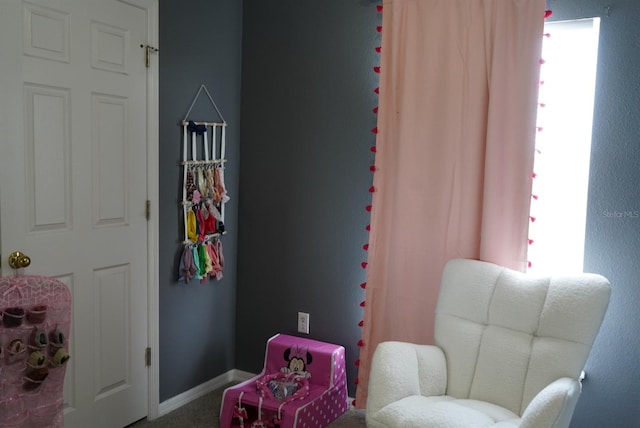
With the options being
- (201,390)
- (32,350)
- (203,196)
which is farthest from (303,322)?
(32,350)

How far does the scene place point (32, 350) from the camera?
→ 7.07ft

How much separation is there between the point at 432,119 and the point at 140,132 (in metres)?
1.34

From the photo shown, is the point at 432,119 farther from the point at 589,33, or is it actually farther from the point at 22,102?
the point at 22,102

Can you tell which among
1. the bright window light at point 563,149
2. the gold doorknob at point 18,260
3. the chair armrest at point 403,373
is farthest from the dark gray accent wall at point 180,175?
the bright window light at point 563,149

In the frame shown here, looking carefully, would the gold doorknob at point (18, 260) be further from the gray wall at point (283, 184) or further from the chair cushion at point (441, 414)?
the chair cushion at point (441, 414)

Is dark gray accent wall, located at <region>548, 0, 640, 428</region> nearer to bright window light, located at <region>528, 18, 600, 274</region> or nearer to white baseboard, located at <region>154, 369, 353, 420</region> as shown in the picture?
bright window light, located at <region>528, 18, 600, 274</region>

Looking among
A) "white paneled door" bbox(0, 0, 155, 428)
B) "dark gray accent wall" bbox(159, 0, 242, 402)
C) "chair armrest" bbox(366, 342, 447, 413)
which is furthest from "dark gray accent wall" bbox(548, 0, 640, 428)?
"white paneled door" bbox(0, 0, 155, 428)

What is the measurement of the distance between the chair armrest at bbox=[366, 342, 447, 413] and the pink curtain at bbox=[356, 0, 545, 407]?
0.39m

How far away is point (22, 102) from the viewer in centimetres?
226

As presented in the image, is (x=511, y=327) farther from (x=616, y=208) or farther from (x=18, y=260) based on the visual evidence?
(x=18, y=260)

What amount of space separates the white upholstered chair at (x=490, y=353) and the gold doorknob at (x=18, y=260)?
1367mm

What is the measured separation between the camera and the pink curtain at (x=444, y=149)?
2.59 meters

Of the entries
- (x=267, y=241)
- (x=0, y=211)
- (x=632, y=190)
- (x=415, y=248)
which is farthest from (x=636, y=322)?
(x=0, y=211)

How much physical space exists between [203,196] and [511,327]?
5.28ft
